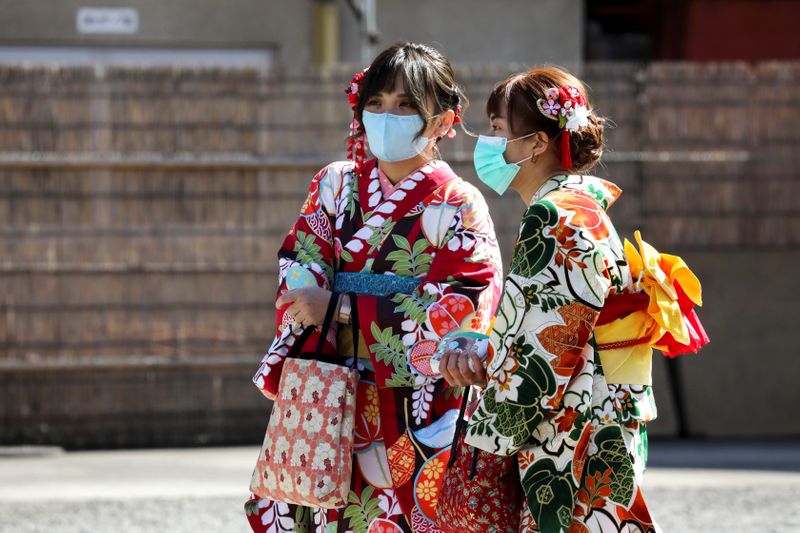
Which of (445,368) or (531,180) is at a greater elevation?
(531,180)

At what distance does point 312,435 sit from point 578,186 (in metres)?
0.89

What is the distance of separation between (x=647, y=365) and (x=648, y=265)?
0.71 feet

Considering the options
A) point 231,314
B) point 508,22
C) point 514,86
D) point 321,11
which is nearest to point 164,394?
point 231,314

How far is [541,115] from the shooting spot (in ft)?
9.19

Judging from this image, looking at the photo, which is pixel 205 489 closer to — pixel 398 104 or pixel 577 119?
pixel 398 104

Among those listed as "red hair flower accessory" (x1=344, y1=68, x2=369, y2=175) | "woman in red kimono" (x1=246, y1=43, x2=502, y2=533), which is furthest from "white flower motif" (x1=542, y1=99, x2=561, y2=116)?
"red hair flower accessory" (x1=344, y1=68, x2=369, y2=175)

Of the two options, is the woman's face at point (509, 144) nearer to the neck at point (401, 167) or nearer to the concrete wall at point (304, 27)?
the neck at point (401, 167)

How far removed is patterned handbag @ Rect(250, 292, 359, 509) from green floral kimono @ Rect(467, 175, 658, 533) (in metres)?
0.49

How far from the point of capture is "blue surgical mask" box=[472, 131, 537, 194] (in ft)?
9.37

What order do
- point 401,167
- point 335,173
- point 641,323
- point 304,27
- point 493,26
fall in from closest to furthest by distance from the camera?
point 641,323, point 401,167, point 335,173, point 304,27, point 493,26

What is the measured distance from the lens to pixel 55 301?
7.52m

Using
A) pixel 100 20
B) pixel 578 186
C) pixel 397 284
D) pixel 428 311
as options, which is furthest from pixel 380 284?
pixel 100 20

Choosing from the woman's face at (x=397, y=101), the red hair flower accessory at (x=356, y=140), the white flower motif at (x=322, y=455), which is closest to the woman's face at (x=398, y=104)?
the woman's face at (x=397, y=101)

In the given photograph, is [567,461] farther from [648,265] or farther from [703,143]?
[703,143]
